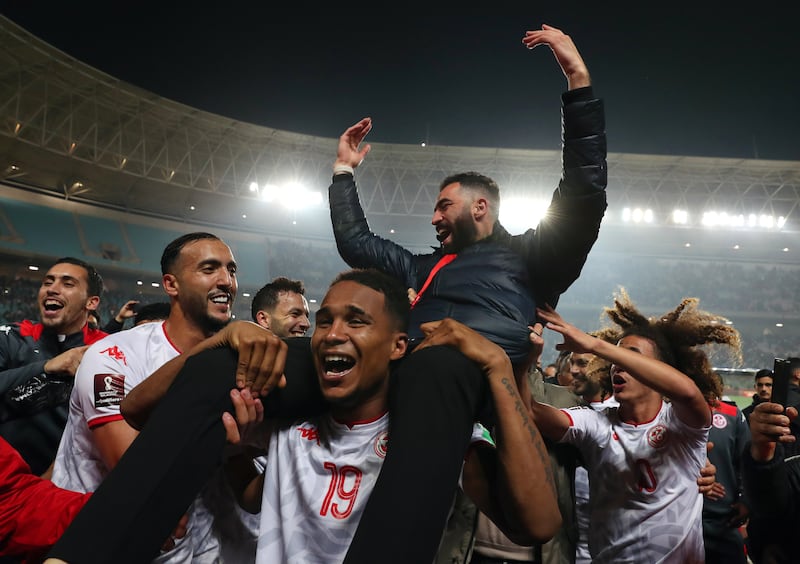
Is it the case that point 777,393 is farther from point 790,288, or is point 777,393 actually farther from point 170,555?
point 790,288

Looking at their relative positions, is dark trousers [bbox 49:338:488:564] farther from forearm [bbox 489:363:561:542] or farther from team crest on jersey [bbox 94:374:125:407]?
team crest on jersey [bbox 94:374:125:407]

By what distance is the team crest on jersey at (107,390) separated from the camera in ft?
7.02

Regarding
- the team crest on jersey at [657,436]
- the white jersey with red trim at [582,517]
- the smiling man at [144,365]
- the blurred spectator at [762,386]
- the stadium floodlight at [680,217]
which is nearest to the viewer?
the smiling man at [144,365]

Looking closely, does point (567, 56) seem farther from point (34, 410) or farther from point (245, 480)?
point (34, 410)

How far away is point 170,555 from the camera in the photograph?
201 centimetres

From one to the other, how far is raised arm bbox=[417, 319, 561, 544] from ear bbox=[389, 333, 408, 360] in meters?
0.22

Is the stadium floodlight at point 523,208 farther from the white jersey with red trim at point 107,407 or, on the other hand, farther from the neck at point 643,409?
the white jersey with red trim at point 107,407

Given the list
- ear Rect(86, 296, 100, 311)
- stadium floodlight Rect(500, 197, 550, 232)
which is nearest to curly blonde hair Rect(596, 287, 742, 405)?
ear Rect(86, 296, 100, 311)

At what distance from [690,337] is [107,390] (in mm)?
3172

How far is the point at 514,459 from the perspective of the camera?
164cm

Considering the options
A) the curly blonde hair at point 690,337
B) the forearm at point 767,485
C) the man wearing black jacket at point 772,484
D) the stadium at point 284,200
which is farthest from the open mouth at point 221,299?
the stadium at point 284,200

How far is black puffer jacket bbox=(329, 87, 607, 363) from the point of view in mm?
2324

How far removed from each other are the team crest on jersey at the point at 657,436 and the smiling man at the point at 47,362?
2.93 meters

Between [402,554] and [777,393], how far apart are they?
5.70ft
